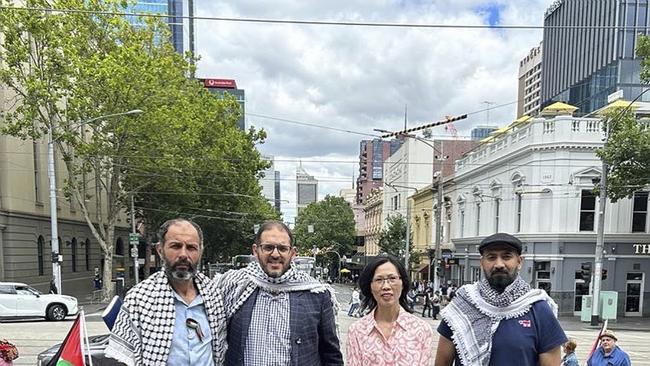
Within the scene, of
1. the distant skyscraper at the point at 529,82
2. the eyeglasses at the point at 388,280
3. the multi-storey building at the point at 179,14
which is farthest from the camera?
the distant skyscraper at the point at 529,82

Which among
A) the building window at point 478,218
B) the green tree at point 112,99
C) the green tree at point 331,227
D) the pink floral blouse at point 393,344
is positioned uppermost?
the green tree at point 112,99

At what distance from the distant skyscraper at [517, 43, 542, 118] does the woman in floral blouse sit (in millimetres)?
129355

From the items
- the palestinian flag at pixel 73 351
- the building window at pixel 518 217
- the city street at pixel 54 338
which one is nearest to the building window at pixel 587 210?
the building window at pixel 518 217

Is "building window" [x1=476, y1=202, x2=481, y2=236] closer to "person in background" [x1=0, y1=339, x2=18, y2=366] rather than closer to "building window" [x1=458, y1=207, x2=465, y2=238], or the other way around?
"building window" [x1=458, y1=207, x2=465, y2=238]

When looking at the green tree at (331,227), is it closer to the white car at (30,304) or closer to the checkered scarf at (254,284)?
the white car at (30,304)

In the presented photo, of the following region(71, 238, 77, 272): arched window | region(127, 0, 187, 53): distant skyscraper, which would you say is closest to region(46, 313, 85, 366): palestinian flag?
region(71, 238, 77, 272): arched window

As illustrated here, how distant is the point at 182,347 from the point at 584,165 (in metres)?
23.0

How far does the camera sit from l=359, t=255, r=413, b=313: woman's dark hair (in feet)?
10.4

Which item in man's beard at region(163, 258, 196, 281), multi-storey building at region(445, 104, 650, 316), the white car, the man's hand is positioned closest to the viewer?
the man's hand

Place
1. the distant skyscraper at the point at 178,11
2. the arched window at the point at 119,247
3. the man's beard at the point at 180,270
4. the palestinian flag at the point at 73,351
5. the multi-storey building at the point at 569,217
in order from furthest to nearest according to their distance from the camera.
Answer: the distant skyscraper at the point at 178,11 < the arched window at the point at 119,247 < the multi-storey building at the point at 569,217 < the palestinian flag at the point at 73,351 < the man's beard at the point at 180,270

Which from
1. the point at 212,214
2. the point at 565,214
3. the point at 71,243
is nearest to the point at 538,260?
the point at 565,214

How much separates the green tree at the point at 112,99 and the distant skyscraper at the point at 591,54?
150 ft

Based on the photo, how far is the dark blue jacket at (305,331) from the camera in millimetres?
2812

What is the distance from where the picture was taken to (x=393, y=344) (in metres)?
2.98
